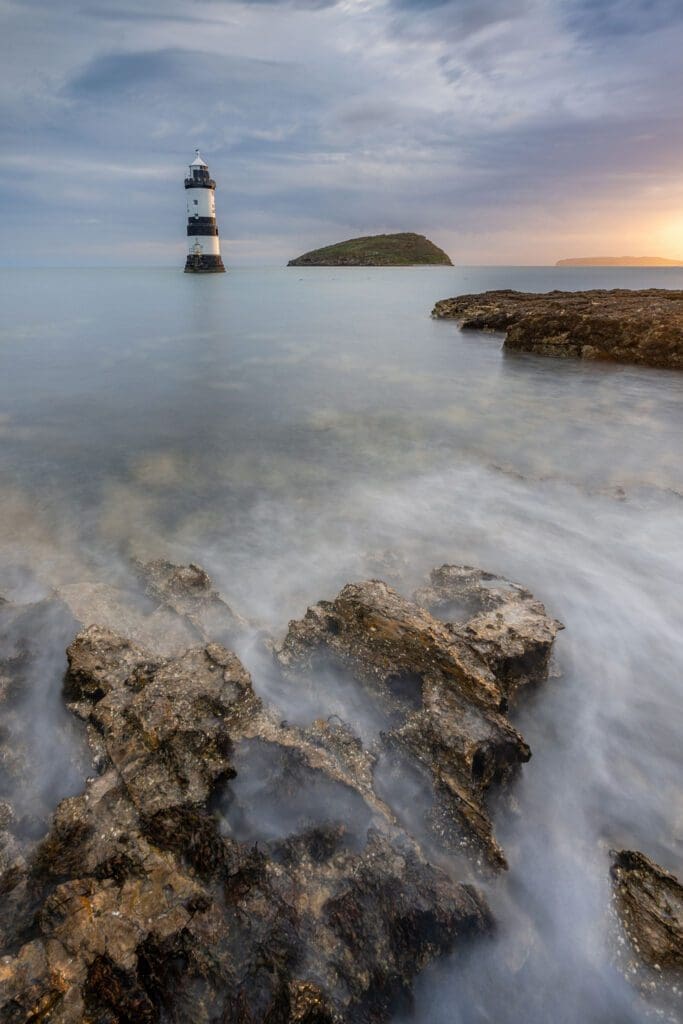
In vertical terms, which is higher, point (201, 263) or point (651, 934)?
point (201, 263)

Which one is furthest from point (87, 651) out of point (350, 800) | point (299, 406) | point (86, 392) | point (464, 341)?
point (464, 341)

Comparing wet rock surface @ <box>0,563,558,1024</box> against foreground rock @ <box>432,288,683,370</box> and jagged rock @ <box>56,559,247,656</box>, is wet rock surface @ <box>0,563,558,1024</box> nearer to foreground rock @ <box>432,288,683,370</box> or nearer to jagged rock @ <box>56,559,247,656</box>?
jagged rock @ <box>56,559,247,656</box>

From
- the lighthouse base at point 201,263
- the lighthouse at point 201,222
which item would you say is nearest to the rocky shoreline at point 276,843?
the lighthouse at point 201,222

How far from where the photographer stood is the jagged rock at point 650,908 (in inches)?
95.4

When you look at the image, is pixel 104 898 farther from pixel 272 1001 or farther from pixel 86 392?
pixel 86 392

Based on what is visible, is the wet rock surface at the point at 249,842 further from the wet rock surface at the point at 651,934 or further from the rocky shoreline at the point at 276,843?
the wet rock surface at the point at 651,934

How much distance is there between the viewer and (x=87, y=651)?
358 cm

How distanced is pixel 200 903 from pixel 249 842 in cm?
40

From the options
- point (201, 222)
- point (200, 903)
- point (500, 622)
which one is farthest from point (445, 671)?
point (201, 222)

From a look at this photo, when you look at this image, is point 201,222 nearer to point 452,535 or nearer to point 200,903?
point 452,535

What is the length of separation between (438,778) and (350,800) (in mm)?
537

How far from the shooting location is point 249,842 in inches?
105

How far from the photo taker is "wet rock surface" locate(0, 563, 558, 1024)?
6.81ft

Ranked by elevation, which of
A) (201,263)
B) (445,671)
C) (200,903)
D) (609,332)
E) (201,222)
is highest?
(201,222)
